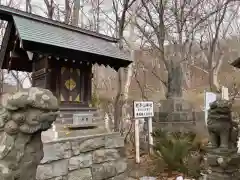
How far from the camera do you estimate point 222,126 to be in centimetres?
376

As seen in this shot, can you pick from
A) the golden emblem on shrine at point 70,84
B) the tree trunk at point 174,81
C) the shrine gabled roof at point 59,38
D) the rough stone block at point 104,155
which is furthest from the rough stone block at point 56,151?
the tree trunk at point 174,81

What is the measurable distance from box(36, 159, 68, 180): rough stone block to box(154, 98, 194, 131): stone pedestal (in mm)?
5053

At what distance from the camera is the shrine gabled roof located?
3977mm

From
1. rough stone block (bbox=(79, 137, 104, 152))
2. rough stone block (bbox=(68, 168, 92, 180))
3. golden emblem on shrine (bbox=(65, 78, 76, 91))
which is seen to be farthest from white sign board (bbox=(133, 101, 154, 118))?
rough stone block (bbox=(68, 168, 92, 180))

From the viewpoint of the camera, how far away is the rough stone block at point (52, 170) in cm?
394

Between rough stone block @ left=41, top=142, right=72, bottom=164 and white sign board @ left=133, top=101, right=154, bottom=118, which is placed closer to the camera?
rough stone block @ left=41, top=142, right=72, bottom=164

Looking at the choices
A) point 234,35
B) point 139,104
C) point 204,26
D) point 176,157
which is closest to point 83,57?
point 139,104

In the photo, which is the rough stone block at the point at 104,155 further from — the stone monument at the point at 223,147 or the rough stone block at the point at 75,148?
the stone monument at the point at 223,147

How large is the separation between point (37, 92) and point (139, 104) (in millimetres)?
4639

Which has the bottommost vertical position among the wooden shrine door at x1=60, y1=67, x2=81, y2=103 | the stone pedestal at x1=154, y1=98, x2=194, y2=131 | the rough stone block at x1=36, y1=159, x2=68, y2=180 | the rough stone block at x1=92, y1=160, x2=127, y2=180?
the rough stone block at x1=92, y1=160, x2=127, y2=180

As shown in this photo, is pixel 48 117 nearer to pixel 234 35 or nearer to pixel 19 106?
pixel 19 106

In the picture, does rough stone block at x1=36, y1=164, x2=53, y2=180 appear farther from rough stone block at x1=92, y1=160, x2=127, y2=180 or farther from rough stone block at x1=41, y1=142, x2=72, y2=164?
rough stone block at x1=92, y1=160, x2=127, y2=180

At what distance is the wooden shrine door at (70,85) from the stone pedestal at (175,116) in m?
4.56

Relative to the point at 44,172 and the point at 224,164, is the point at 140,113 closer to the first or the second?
the point at 224,164
